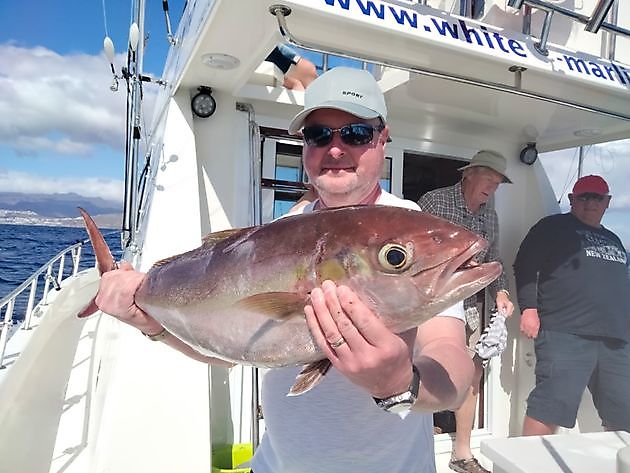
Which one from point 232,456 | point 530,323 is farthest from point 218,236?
point 530,323

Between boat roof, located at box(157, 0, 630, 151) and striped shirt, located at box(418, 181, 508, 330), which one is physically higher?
boat roof, located at box(157, 0, 630, 151)

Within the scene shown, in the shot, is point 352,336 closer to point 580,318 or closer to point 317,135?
point 317,135

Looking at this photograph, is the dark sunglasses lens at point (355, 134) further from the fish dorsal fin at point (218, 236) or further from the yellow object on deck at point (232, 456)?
the yellow object on deck at point (232, 456)

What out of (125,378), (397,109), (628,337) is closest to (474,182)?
(397,109)

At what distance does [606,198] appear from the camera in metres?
4.08

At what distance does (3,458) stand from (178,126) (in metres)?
2.52

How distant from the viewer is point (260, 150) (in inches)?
156

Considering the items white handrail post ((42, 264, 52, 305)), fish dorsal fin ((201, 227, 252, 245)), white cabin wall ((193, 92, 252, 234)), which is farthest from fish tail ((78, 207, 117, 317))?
white handrail post ((42, 264, 52, 305))

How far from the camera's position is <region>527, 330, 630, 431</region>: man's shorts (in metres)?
3.88

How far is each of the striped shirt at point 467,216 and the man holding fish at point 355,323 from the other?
251cm

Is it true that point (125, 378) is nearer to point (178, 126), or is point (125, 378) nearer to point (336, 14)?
point (178, 126)

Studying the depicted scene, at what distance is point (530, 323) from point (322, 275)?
3507mm

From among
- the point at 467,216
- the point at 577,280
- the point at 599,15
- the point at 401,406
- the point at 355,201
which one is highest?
the point at 599,15

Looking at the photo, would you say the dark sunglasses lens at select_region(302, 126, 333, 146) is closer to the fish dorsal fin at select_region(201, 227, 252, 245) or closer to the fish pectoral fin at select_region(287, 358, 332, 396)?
the fish dorsal fin at select_region(201, 227, 252, 245)
